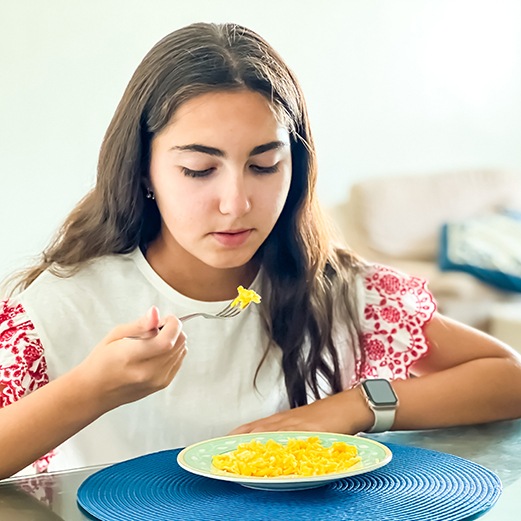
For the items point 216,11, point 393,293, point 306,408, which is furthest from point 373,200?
point 306,408

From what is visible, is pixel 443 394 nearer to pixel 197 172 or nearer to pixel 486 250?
pixel 197 172

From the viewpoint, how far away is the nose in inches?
47.9

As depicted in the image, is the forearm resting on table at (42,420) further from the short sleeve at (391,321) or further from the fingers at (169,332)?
the short sleeve at (391,321)

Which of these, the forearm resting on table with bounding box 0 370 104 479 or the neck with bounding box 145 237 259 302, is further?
the neck with bounding box 145 237 259 302

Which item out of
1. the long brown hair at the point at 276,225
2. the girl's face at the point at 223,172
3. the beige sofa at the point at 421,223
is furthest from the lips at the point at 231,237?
the beige sofa at the point at 421,223

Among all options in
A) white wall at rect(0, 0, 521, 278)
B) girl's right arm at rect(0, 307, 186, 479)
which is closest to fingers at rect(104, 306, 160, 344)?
girl's right arm at rect(0, 307, 186, 479)

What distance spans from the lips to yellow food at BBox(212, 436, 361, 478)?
29 cm

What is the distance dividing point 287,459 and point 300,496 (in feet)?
0.16

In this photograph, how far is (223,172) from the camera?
1234 mm

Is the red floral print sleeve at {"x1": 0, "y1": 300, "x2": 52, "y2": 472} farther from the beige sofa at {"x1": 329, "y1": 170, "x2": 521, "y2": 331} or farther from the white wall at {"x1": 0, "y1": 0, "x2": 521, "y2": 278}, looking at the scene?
the beige sofa at {"x1": 329, "y1": 170, "x2": 521, "y2": 331}

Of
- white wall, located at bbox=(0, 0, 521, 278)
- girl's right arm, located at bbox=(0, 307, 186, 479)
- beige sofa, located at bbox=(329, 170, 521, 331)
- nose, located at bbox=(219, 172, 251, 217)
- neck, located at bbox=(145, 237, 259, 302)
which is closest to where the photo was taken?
girl's right arm, located at bbox=(0, 307, 186, 479)

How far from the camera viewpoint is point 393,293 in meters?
1.51

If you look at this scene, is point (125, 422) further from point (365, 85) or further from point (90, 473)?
point (365, 85)

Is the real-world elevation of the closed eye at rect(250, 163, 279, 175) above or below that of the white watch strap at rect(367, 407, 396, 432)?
above
